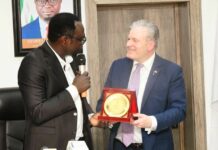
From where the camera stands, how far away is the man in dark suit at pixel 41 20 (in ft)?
10.0

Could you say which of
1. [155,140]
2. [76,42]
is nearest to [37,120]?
[76,42]

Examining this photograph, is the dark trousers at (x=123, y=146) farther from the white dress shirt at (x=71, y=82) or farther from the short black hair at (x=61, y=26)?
the short black hair at (x=61, y=26)

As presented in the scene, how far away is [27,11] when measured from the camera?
3057mm

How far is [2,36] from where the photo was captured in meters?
3.01

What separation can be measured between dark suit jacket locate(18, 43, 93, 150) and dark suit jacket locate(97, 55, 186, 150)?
1.62 ft

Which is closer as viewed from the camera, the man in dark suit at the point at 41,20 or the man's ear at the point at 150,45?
the man's ear at the point at 150,45

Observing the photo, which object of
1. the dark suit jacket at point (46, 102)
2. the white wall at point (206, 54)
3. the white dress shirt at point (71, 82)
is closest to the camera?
the dark suit jacket at point (46, 102)

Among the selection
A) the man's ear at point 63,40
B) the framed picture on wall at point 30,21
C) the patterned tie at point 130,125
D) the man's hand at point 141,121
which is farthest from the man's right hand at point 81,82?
the framed picture on wall at point 30,21

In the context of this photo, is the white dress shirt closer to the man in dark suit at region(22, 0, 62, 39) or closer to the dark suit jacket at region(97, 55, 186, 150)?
the dark suit jacket at region(97, 55, 186, 150)

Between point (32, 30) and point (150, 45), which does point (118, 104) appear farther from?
point (32, 30)

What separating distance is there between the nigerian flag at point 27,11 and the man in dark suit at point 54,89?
1.07 metres

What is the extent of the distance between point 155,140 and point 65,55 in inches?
29.9

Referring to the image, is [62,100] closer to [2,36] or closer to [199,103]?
[2,36]

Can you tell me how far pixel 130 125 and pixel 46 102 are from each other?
0.64m
